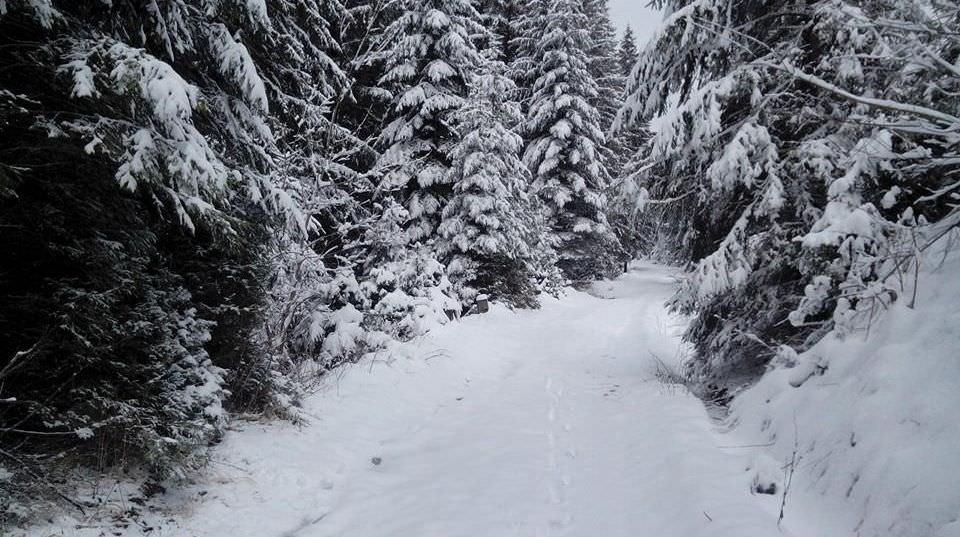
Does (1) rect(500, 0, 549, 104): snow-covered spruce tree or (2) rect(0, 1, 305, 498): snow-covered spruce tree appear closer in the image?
(2) rect(0, 1, 305, 498): snow-covered spruce tree

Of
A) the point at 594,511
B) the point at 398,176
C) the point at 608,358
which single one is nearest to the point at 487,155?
the point at 398,176

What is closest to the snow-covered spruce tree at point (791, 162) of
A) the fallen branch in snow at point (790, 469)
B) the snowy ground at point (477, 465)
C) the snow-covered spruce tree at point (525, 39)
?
the fallen branch in snow at point (790, 469)

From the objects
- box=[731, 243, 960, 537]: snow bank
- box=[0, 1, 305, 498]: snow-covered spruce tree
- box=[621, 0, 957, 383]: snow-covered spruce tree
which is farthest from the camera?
box=[621, 0, 957, 383]: snow-covered spruce tree

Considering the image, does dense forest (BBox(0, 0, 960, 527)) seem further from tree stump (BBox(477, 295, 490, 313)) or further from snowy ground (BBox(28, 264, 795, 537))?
tree stump (BBox(477, 295, 490, 313))

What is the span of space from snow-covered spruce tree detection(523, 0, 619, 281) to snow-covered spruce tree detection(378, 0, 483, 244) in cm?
757

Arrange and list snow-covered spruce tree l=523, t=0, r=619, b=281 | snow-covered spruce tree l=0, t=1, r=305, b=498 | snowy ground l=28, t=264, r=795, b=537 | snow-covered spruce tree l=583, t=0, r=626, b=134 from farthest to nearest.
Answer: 1. snow-covered spruce tree l=583, t=0, r=626, b=134
2. snow-covered spruce tree l=523, t=0, r=619, b=281
3. snowy ground l=28, t=264, r=795, b=537
4. snow-covered spruce tree l=0, t=1, r=305, b=498

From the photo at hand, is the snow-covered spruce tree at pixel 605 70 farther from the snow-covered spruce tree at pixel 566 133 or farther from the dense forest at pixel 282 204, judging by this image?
the dense forest at pixel 282 204

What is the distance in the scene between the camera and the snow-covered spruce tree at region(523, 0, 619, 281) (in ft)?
62.1

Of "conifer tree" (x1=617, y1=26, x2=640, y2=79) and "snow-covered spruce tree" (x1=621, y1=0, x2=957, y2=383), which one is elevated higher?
"conifer tree" (x1=617, y1=26, x2=640, y2=79)

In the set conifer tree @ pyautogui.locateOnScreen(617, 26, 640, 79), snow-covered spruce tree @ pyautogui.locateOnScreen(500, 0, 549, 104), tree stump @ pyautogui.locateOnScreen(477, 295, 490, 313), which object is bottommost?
tree stump @ pyautogui.locateOnScreen(477, 295, 490, 313)

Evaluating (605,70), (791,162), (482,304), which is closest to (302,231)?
(791,162)

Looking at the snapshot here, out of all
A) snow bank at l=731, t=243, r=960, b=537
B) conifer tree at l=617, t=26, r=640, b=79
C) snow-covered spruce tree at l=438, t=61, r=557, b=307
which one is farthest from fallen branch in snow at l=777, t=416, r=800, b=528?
conifer tree at l=617, t=26, r=640, b=79

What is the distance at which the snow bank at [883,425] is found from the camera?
8.36 feet

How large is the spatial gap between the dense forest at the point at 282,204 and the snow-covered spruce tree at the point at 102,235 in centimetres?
2
